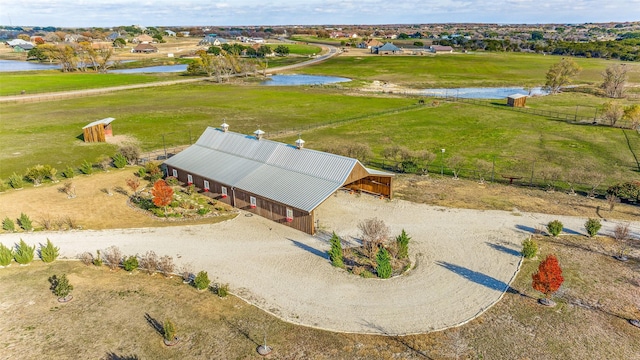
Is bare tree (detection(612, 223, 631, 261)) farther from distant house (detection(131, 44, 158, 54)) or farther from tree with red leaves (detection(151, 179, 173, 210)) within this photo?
distant house (detection(131, 44, 158, 54))

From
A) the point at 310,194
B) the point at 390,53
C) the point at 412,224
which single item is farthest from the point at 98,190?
the point at 390,53

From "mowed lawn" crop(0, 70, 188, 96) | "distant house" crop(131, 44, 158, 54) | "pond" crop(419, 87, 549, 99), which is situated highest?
"distant house" crop(131, 44, 158, 54)

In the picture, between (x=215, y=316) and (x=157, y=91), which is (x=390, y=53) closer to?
(x=157, y=91)

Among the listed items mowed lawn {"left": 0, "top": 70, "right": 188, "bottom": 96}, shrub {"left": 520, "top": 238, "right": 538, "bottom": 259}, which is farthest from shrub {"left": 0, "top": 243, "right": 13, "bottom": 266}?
mowed lawn {"left": 0, "top": 70, "right": 188, "bottom": 96}

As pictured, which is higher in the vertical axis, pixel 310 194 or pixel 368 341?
pixel 310 194

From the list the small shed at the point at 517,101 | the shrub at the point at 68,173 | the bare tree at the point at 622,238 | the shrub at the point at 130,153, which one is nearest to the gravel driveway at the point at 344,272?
the bare tree at the point at 622,238

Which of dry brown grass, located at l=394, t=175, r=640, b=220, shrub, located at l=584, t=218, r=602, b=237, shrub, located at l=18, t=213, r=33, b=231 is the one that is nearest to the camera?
shrub, located at l=584, t=218, r=602, b=237

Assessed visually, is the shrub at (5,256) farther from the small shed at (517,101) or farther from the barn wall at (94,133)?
the small shed at (517,101)

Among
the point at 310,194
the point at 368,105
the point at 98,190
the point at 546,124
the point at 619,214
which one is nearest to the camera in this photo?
the point at 310,194
